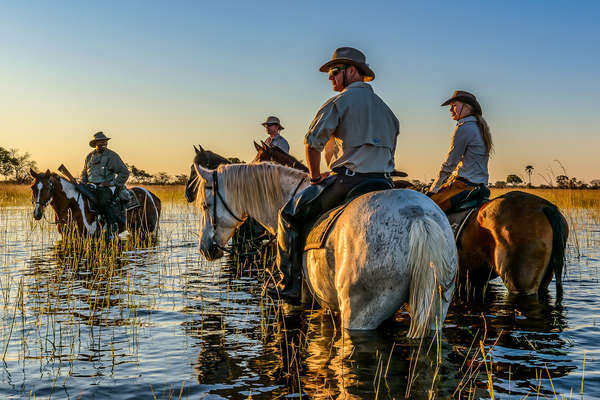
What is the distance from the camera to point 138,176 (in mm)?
77875

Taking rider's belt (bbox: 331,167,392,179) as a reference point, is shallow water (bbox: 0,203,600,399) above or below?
below

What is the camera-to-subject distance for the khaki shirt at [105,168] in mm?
15117

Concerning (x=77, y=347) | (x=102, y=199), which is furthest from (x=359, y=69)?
(x=102, y=199)

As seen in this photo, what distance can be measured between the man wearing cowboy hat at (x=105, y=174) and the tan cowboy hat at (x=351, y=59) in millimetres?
10979

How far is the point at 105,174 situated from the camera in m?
15.2

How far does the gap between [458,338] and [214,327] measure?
8.58 ft

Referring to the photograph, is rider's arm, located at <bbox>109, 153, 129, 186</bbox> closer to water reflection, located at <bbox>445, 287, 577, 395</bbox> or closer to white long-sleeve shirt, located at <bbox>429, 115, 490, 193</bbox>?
white long-sleeve shirt, located at <bbox>429, 115, 490, 193</bbox>

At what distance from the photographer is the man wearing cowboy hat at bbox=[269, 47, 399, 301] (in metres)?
4.92

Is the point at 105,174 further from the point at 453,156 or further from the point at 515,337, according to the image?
the point at 515,337

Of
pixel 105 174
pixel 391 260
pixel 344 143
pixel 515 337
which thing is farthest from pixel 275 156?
pixel 105 174

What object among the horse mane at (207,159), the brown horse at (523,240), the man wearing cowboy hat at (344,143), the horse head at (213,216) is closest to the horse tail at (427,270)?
the man wearing cowboy hat at (344,143)

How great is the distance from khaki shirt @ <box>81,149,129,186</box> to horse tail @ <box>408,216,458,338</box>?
12473mm

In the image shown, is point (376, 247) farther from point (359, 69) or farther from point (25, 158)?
point (25, 158)

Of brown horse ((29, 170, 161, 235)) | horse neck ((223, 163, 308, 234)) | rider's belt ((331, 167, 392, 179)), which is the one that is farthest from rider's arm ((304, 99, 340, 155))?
brown horse ((29, 170, 161, 235))
